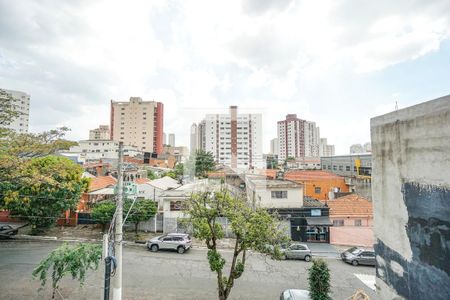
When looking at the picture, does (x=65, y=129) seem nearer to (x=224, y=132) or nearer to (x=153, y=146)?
(x=224, y=132)

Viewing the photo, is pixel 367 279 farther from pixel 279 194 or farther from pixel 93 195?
pixel 93 195

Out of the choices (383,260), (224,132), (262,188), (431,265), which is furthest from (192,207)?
(224,132)

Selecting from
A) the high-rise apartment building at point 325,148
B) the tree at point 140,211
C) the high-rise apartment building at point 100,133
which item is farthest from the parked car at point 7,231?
the high-rise apartment building at point 325,148

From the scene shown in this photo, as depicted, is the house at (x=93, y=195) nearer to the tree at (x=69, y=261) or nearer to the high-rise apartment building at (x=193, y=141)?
the tree at (x=69, y=261)

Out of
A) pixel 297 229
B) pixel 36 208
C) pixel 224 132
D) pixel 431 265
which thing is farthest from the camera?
pixel 224 132

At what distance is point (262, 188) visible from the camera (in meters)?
22.8

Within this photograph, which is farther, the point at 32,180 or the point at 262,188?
the point at 262,188

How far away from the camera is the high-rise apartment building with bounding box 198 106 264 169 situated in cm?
6775

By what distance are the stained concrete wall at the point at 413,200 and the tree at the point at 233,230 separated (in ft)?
14.6

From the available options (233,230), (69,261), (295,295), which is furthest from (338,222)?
(69,261)

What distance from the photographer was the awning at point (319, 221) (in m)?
21.5

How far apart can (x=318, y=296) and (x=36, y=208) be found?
1990cm

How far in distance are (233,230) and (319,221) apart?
14098 millimetres

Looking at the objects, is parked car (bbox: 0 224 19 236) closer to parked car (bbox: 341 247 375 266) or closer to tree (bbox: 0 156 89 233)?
tree (bbox: 0 156 89 233)
